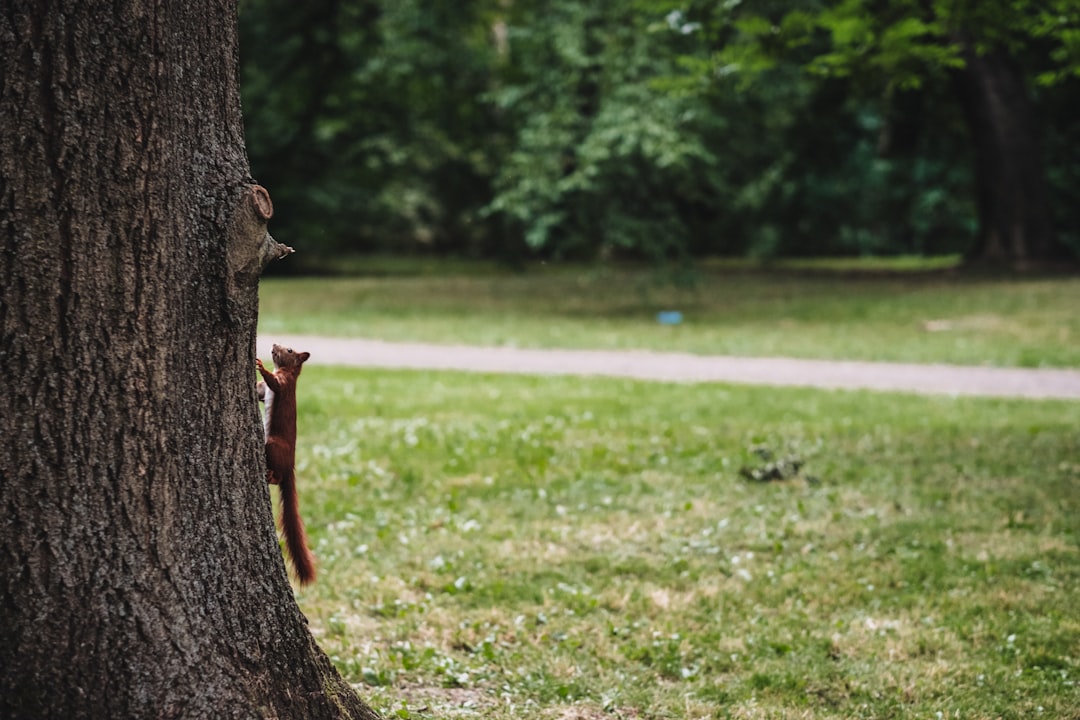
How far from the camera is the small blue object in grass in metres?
18.1

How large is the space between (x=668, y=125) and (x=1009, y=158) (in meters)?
9.72

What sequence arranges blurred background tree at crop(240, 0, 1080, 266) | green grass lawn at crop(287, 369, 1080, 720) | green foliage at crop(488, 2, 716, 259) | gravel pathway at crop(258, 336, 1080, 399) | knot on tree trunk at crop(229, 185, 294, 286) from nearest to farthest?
knot on tree trunk at crop(229, 185, 294, 286) < green grass lawn at crop(287, 369, 1080, 720) < blurred background tree at crop(240, 0, 1080, 266) < gravel pathway at crop(258, 336, 1080, 399) < green foliage at crop(488, 2, 716, 259)

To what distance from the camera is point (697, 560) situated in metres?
5.79

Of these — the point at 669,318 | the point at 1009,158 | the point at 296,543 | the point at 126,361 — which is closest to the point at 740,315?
the point at 669,318

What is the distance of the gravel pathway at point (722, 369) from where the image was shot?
38.1 feet

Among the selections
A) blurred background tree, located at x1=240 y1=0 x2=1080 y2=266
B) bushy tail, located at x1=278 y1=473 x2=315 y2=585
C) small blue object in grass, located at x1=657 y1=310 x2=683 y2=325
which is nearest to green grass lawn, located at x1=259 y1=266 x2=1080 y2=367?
small blue object in grass, located at x1=657 y1=310 x2=683 y2=325

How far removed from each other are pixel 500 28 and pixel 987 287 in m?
21.5

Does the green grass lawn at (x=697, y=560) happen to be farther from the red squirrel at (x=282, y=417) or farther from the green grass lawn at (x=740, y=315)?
the green grass lawn at (x=740, y=315)

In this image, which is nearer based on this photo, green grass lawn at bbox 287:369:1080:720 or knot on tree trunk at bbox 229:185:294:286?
knot on tree trunk at bbox 229:185:294:286

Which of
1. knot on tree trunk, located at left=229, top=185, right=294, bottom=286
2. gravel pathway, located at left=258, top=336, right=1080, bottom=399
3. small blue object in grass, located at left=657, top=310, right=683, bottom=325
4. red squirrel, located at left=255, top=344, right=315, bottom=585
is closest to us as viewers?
knot on tree trunk, located at left=229, top=185, right=294, bottom=286

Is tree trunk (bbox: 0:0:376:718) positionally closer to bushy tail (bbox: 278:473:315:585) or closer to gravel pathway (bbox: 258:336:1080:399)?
bushy tail (bbox: 278:473:315:585)

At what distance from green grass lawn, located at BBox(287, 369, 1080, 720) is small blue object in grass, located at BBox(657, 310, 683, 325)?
8119 mm

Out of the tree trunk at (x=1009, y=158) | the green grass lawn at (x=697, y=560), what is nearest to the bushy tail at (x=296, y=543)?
the green grass lawn at (x=697, y=560)

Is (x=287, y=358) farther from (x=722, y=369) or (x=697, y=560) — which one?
(x=722, y=369)
